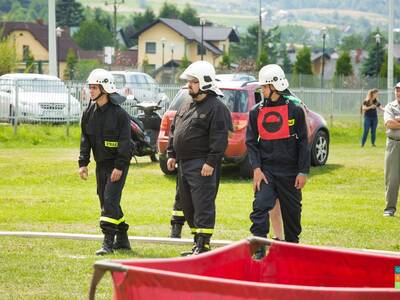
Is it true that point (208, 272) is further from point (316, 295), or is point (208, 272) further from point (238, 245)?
point (316, 295)

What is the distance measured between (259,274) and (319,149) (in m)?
15.0

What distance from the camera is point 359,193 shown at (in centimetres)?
1916

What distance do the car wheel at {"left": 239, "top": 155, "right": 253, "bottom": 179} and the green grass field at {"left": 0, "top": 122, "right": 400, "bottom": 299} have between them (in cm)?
20

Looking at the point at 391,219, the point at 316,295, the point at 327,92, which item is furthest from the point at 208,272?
the point at 327,92

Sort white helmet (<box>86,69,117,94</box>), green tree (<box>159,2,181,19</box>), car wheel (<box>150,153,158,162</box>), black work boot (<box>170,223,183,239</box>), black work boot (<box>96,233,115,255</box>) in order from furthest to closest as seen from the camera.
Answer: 1. green tree (<box>159,2,181,19</box>)
2. car wheel (<box>150,153,158,162</box>)
3. black work boot (<box>170,223,183,239</box>)
4. black work boot (<box>96,233,115,255</box>)
5. white helmet (<box>86,69,117,94</box>)

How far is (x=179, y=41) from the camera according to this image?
135125 millimetres

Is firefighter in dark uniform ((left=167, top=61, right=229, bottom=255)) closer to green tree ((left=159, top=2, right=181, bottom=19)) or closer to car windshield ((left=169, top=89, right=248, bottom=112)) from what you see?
car windshield ((left=169, top=89, right=248, bottom=112))

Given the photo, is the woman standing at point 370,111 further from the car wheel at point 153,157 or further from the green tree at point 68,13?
the green tree at point 68,13

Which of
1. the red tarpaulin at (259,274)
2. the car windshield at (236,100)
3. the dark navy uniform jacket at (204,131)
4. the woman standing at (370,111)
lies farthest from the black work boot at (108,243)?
the woman standing at (370,111)

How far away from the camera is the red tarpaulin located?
19.8 feet

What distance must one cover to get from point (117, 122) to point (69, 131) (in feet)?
60.1

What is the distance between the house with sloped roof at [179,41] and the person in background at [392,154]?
113443 mm

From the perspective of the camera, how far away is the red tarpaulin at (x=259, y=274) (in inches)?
238

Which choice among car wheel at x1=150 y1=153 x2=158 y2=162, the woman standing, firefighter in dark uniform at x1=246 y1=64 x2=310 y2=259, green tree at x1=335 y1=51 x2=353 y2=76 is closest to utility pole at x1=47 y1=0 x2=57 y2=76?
the woman standing
